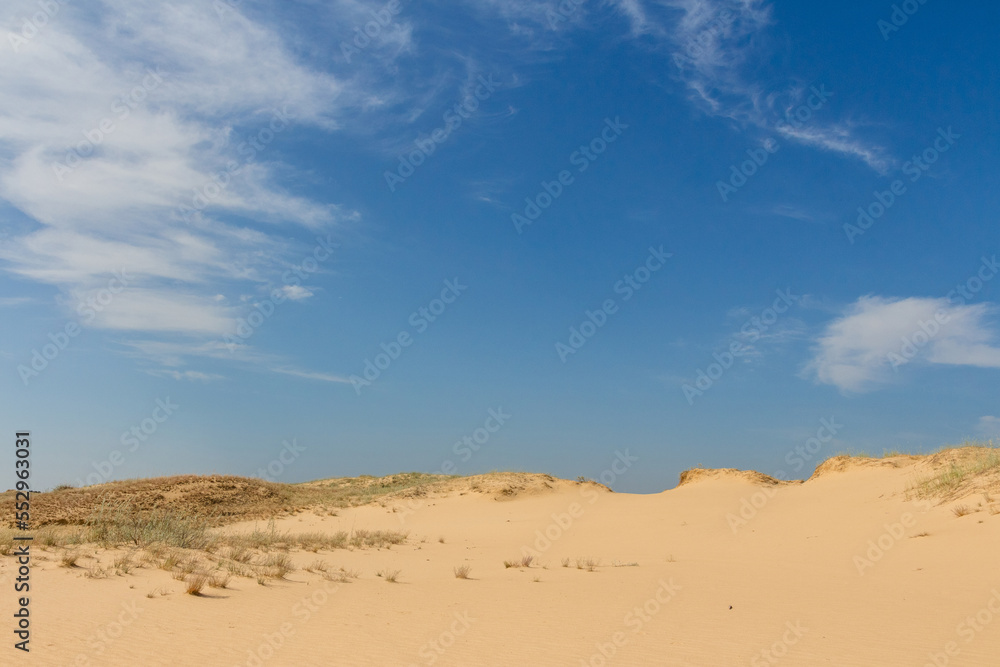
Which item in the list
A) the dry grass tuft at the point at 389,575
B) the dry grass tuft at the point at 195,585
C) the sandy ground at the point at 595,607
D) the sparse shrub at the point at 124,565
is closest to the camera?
the sandy ground at the point at 595,607

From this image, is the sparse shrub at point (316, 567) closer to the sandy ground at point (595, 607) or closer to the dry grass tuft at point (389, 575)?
the sandy ground at point (595, 607)

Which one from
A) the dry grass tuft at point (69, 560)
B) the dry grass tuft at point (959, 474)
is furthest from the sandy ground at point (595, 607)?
the dry grass tuft at point (959, 474)

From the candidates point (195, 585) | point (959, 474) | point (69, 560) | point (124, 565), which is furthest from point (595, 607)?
point (959, 474)

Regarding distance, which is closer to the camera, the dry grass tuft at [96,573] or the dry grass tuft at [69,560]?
the dry grass tuft at [96,573]

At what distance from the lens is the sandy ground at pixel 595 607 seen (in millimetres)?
6445

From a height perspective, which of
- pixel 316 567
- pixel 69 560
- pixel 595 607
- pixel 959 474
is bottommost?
pixel 69 560

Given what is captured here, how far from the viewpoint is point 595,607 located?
907 cm

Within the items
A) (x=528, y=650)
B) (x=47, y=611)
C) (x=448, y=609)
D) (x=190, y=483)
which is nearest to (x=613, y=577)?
(x=448, y=609)

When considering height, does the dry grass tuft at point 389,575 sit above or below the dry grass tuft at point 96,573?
above

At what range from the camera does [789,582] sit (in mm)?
11219

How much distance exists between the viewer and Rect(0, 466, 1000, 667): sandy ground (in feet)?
21.1

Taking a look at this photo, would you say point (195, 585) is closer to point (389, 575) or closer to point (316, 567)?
point (316, 567)

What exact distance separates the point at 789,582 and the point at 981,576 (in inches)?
123

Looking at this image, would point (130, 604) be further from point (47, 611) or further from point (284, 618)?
point (284, 618)
